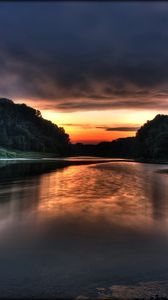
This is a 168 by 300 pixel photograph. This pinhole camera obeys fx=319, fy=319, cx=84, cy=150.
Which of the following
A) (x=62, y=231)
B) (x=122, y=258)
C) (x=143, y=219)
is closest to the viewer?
(x=122, y=258)

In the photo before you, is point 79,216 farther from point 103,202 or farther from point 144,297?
point 144,297

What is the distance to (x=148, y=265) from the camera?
15742 millimetres

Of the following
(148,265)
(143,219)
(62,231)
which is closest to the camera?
(148,265)

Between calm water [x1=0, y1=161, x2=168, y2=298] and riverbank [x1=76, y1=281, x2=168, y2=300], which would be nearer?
riverbank [x1=76, y1=281, x2=168, y2=300]

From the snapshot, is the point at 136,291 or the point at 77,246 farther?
the point at 77,246

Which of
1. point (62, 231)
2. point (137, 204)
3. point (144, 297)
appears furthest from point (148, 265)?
point (137, 204)

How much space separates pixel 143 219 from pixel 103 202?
9.54m

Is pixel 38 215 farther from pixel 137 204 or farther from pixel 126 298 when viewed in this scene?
pixel 126 298

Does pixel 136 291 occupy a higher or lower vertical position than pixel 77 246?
higher

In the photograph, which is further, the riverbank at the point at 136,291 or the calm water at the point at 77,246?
the calm water at the point at 77,246

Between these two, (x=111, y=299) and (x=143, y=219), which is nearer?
(x=111, y=299)

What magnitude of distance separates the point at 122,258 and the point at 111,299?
517cm

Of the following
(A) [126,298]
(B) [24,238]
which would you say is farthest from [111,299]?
(B) [24,238]

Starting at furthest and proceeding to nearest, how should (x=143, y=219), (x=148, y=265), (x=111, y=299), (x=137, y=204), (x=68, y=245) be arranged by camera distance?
(x=137, y=204) < (x=143, y=219) < (x=68, y=245) < (x=148, y=265) < (x=111, y=299)
